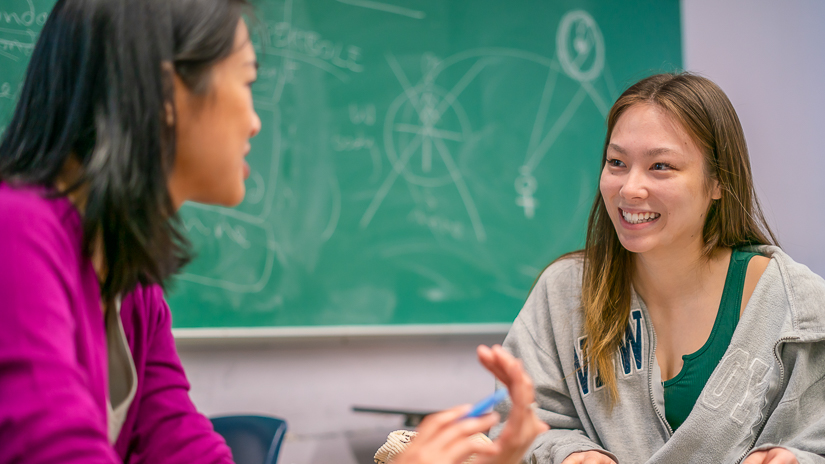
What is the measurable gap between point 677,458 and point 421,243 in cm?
121

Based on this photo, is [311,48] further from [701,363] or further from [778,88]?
[778,88]

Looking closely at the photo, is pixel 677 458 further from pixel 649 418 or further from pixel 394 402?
pixel 394 402

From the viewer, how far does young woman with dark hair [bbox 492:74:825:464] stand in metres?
1.10

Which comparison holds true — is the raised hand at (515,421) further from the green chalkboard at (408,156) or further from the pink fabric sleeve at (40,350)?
the green chalkboard at (408,156)

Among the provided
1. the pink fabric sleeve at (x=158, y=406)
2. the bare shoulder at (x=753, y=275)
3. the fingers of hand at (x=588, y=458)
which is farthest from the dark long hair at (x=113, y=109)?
the bare shoulder at (x=753, y=275)

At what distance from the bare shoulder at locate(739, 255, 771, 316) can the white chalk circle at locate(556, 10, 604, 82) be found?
1362mm

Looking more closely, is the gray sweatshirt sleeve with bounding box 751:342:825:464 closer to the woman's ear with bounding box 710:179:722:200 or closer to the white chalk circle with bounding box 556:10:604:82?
the woman's ear with bounding box 710:179:722:200

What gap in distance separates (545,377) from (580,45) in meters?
1.64

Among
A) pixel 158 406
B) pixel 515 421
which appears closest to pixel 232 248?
pixel 158 406

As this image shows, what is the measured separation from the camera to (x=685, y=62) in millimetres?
2617

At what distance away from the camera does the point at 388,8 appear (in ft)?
6.95

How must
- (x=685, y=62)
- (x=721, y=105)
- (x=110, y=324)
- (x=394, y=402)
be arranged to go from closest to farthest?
(x=110, y=324) < (x=721, y=105) < (x=394, y=402) < (x=685, y=62)

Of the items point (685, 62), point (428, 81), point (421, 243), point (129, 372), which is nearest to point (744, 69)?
point (685, 62)

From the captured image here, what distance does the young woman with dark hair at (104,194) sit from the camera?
20.0 inches
